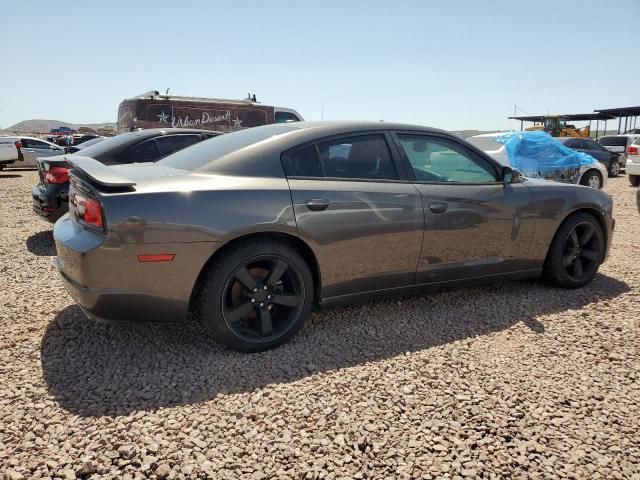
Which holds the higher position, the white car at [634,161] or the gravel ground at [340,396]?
the white car at [634,161]

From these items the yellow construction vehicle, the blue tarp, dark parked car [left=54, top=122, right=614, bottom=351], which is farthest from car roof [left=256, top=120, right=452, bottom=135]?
the yellow construction vehicle

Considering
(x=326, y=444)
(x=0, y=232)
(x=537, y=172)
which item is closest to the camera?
(x=326, y=444)

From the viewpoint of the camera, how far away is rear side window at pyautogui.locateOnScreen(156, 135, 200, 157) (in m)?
6.05

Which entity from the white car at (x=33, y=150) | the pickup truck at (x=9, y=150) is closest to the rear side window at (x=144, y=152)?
the pickup truck at (x=9, y=150)

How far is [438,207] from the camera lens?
346 centimetres

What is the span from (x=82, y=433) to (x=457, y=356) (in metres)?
2.13

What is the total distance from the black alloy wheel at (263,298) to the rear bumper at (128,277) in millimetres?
270

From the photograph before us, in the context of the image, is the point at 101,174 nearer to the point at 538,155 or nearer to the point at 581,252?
the point at 581,252

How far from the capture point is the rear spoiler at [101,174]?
2.61 meters

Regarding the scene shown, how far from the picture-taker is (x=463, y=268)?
368 cm

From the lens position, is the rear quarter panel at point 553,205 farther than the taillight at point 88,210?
Yes

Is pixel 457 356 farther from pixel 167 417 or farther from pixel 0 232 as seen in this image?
pixel 0 232

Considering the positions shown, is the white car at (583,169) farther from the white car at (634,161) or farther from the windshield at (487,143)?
the white car at (634,161)

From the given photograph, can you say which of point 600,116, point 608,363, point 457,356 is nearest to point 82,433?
point 457,356
